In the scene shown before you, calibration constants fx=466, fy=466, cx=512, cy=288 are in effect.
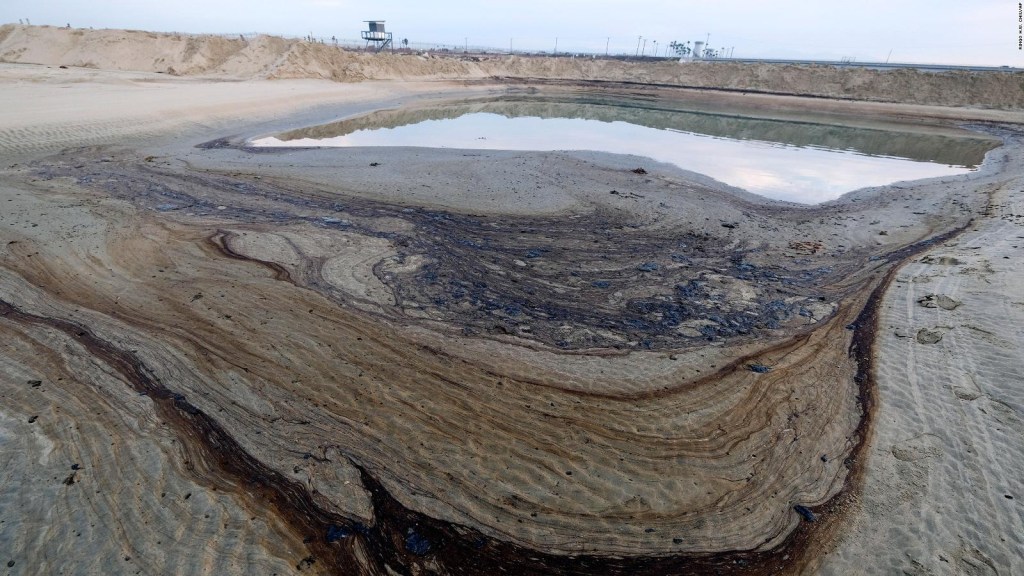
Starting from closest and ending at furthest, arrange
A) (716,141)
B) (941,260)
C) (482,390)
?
1. (482,390)
2. (941,260)
3. (716,141)

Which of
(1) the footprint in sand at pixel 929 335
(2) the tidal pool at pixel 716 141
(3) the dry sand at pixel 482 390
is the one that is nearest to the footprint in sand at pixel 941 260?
(3) the dry sand at pixel 482 390

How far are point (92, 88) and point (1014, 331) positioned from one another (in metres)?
32.8

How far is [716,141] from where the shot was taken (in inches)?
866

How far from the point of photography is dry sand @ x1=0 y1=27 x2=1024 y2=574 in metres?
3.30

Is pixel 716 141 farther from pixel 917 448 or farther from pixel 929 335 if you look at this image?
pixel 917 448

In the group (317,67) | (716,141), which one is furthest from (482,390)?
(317,67)

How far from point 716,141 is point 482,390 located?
21.4 meters

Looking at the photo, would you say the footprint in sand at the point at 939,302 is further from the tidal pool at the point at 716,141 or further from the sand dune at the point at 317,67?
the sand dune at the point at 317,67

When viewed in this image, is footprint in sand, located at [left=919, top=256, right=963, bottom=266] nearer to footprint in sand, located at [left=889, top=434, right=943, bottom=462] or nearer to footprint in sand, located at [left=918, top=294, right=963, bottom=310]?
footprint in sand, located at [left=918, top=294, right=963, bottom=310]

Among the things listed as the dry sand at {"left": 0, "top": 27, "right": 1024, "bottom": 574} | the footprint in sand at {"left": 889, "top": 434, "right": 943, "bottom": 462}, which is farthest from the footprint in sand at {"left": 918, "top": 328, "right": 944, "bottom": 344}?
the footprint in sand at {"left": 889, "top": 434, "right": 943, "bottom": 462}

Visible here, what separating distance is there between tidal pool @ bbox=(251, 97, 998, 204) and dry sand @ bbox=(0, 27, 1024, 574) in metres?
5.59

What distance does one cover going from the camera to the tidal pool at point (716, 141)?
52.2 feet

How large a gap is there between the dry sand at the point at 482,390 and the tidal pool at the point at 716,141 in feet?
18.3

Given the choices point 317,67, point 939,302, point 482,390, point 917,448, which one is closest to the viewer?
point 917,448
